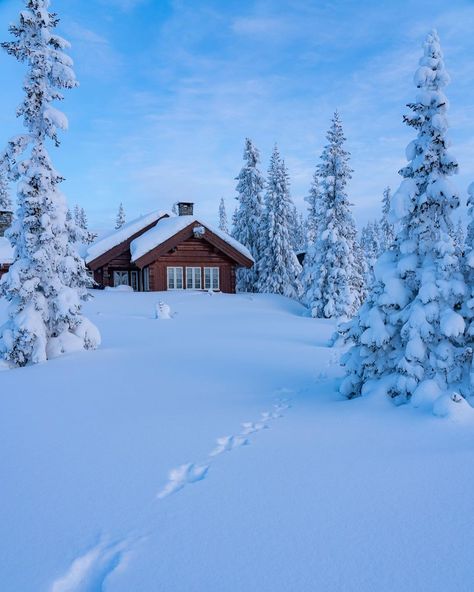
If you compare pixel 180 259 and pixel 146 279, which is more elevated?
pixel 180 259

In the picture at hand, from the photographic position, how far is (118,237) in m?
29.8

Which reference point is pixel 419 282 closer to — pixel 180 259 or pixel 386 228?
pixel 180 259

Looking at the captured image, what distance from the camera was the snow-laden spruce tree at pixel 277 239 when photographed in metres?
34.0

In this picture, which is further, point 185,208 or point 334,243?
point 185,208

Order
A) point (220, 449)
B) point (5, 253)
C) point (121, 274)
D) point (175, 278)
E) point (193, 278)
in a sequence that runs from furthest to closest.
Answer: point (121, 274), point (193, 278), point (175, 278), point (5, 253), point (220, 449)

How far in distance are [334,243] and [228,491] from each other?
23.8 metres

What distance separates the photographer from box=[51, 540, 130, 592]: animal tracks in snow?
2889 millimetres

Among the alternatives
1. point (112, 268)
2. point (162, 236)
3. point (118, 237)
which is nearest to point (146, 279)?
point (112, 268)

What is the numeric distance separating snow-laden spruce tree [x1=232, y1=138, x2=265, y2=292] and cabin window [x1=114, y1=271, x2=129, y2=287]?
31.9 feet

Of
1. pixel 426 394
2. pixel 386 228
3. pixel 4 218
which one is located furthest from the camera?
pixel 386 228

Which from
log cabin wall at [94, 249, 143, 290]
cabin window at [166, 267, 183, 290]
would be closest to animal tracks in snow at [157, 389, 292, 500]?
cabin window at [166, 267, 183, 290]

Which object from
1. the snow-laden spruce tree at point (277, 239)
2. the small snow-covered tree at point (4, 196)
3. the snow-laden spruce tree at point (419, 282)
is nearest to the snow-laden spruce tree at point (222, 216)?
the small snow-covered tree at point (4, 196)

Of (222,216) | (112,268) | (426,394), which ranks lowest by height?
(426,394)

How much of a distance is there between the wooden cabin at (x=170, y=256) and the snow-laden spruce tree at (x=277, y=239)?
4124 mm
